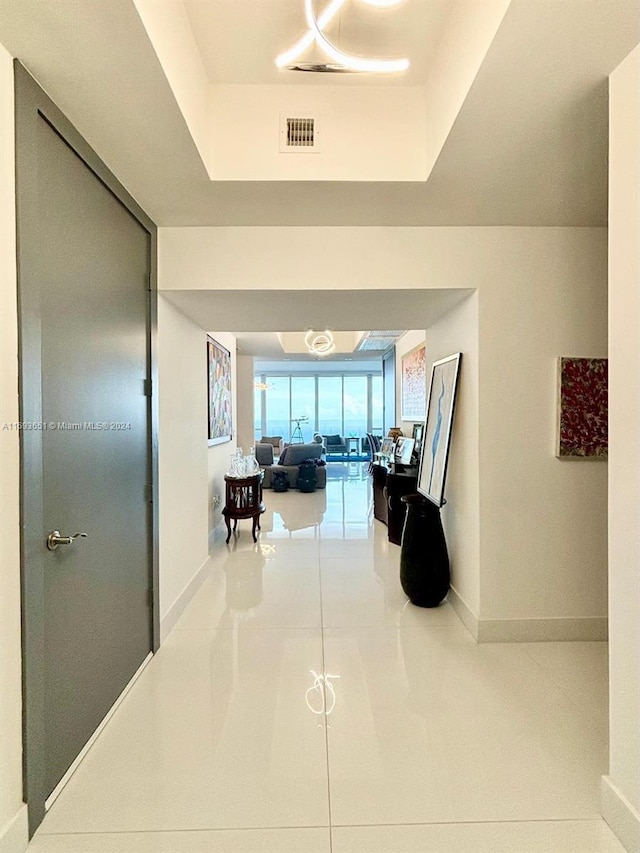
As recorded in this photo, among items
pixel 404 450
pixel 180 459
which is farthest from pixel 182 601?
pixel 404 450

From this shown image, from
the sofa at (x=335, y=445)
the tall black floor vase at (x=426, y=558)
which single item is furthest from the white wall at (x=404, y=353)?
the sofa at (x=335, y=445)

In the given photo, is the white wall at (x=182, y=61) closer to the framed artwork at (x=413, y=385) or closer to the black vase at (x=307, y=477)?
the framed artwork at (x=413, y=385)

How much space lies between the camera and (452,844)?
147cm

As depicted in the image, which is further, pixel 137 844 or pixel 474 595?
pixel 474 595

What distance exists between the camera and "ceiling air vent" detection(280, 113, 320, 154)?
2.16 metres

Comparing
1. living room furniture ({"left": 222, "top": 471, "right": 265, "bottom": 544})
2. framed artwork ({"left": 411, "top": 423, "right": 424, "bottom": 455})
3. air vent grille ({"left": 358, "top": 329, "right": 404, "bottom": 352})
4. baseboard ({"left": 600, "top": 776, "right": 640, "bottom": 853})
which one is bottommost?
baseboard ({"left": 600, "top": 776, "right": 640, "bottom": 853})

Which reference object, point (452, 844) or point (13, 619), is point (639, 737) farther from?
point (13, 619)

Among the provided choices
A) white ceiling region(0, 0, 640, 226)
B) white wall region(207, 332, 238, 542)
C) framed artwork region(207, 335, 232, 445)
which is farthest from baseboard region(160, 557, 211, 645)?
white ceiling region(0, 0, 640, 226)

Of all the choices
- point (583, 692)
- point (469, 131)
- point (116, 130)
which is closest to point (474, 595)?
point (583, 692)

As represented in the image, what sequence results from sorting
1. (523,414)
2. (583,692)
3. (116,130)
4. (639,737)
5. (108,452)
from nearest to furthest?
1. (639,737)
2. (116,130)
3. (108,452)
4. (583,692)
5. (523,414)

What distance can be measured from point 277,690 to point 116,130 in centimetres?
280

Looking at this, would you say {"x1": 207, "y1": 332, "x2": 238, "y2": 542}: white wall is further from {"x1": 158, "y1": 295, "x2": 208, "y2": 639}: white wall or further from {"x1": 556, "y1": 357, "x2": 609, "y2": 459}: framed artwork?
{"x1": 556, "y1": 357, "x2": 609, "y2": 459}: framed artwork

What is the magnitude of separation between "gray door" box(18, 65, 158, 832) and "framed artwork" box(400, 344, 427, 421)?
162 inches

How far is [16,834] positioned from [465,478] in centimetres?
277
